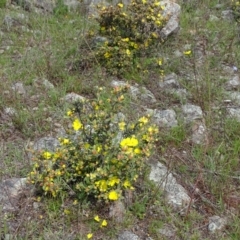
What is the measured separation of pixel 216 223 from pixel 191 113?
3.54ft

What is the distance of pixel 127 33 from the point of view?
4242 mm

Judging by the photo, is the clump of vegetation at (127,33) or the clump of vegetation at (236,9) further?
the clump of vegetation at (236,9)

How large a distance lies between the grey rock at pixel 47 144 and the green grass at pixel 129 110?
6cm

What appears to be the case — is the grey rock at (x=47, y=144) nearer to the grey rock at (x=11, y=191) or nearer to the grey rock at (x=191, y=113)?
the grey rock at (x=11, y=191)

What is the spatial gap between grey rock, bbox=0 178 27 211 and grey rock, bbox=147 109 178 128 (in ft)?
3.73

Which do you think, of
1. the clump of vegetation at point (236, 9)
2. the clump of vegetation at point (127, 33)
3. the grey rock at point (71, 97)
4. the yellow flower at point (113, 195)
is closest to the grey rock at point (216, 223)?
the yellow flower at point (113, 195)

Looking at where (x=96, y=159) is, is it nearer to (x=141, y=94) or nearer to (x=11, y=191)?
(x=11, y=191)

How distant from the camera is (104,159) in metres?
2.73

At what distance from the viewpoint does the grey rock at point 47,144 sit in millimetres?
3186

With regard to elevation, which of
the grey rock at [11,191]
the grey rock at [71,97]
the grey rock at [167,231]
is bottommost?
the grey rock at [167,231]

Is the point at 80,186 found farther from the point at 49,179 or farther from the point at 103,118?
the point at 103,118

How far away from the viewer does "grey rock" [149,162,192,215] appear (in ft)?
9.55

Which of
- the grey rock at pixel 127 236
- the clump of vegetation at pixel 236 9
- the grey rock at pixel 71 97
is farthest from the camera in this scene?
the clump of vegetation at pixel 236 9

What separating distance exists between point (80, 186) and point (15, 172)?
19.2 inches
